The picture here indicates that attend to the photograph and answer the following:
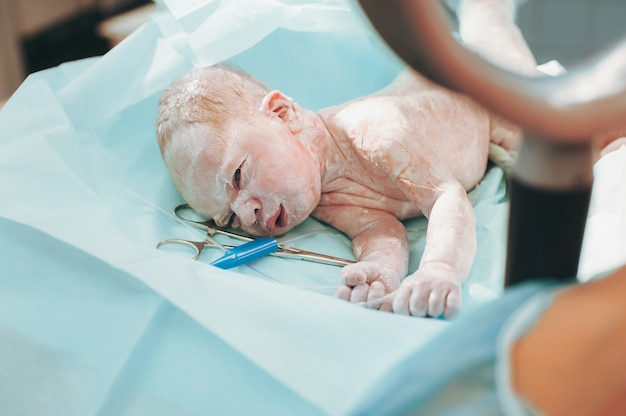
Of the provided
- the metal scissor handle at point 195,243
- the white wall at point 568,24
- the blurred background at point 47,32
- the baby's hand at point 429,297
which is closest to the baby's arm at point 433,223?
the baby's hand at point 429,297

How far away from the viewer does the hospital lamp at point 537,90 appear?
0.28m

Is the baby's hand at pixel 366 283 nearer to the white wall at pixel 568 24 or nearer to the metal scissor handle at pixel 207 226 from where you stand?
the metal scissor handle at pixel 207 226

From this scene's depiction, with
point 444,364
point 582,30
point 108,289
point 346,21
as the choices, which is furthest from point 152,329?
point 582,30

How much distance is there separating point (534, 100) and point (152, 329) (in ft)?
1.27

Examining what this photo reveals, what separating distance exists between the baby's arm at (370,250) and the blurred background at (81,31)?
136 cm

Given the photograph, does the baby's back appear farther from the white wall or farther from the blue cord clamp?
the white wall

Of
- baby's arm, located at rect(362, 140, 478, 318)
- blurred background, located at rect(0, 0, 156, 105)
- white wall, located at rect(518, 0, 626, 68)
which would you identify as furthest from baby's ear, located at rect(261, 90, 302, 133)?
white wall, located at rect(518, 0, 626, 68)

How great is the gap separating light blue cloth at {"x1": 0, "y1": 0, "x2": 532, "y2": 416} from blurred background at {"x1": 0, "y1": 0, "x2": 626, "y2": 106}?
111 cm

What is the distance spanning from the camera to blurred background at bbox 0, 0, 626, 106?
81.9 inches

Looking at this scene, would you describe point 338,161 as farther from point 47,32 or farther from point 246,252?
point 47,32

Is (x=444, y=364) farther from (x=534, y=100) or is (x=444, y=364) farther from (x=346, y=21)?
(x=346, y=21)

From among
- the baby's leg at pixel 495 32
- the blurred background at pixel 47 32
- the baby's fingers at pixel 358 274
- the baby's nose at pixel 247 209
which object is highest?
the baby's leg at pixel 495 32

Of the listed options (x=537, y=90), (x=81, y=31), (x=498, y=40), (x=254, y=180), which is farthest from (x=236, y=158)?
(x=81, y=31)

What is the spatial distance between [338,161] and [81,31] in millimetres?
1829
